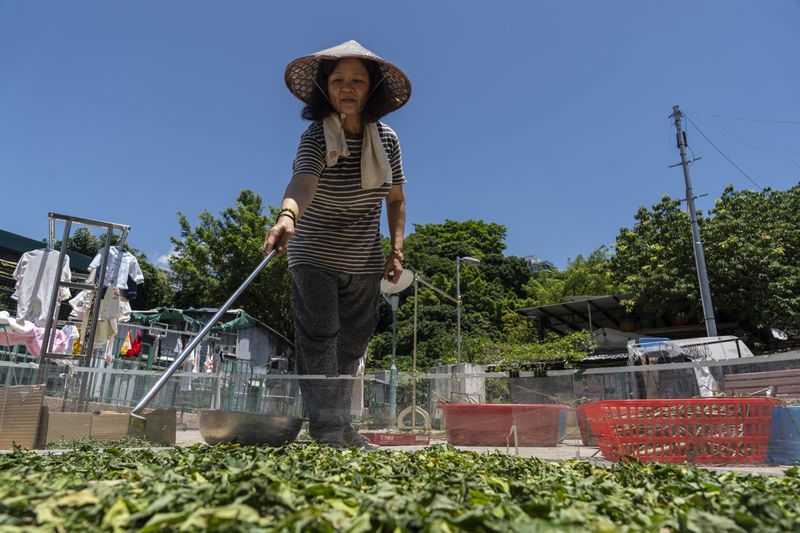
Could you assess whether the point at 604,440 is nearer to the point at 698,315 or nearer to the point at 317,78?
the point at 317,78

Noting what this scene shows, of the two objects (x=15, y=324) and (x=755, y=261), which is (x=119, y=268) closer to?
(x=15, y=324)

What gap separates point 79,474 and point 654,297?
20261 mm

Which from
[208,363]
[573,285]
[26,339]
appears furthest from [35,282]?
[573,285]

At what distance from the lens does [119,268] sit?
7098 mm

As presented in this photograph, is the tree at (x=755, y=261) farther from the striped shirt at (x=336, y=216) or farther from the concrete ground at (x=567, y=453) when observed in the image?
the striped shirt at (x=336, y=216)

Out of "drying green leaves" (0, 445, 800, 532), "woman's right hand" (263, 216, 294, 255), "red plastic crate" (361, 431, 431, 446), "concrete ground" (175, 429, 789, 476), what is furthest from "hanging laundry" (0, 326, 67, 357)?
→ "drying green leaves" (0, 445, 800, 532)

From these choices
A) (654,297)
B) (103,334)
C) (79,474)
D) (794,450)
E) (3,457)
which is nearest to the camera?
(79,474)

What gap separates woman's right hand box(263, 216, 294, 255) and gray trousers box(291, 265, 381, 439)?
52 centimetres

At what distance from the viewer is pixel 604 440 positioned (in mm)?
2736

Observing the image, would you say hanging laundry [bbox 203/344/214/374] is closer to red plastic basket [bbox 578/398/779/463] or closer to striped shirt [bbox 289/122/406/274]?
striped shirt [bbox 289/122/406/274]

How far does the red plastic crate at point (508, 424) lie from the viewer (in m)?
2.95

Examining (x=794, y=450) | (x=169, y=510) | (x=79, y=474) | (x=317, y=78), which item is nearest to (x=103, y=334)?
(x=317, y=78)

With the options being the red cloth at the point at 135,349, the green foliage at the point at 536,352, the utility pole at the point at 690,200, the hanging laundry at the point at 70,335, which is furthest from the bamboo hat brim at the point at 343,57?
the utility pole at the point at 690,200

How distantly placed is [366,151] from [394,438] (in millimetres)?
1750
